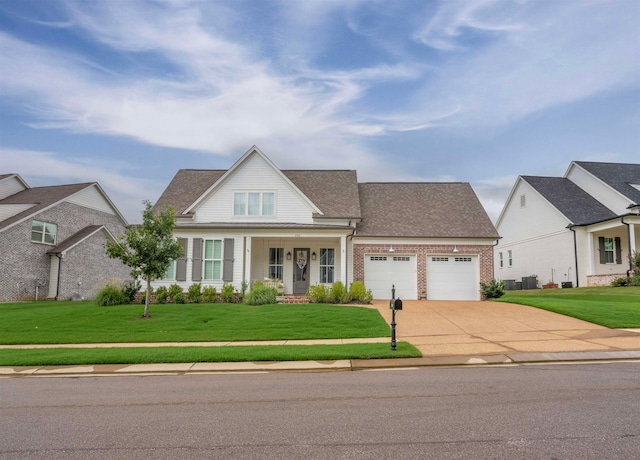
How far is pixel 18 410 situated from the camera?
685 cm

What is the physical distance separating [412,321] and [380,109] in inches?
389

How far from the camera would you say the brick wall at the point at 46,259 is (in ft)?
90.3

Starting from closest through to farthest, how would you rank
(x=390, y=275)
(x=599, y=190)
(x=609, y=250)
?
1. (x=390, y=275)
2. (x=609, y=250)
3. (x=599, y=190)

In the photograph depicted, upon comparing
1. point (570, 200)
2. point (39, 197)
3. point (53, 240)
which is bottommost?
point (53, 240)

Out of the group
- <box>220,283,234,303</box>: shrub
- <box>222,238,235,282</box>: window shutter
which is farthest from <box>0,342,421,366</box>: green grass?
<box>222,238,235,282</box>: window shutter

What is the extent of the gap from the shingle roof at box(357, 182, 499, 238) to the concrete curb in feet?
44.2

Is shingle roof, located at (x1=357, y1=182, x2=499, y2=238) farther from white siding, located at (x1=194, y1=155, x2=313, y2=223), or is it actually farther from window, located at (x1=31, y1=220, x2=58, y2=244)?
window, located at (x1=31, y1=220, x2=58, y2=244)

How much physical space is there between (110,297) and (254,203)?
Result: 782 cm

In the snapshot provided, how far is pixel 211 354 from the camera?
11.2m

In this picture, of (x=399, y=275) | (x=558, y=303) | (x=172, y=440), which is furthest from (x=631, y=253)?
(x=172, y=440)

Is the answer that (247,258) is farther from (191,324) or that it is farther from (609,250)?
(609,250)

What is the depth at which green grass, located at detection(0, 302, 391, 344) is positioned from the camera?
13945 mm

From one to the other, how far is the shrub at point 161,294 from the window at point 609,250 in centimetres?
2464

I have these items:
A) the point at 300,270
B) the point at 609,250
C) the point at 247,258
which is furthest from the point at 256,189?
the point at 609,250
